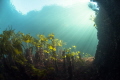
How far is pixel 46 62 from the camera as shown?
33.9 ft

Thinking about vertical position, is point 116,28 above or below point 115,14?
below

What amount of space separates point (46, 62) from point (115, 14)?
6.88m

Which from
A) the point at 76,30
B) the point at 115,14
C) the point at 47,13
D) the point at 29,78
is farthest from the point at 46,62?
the point at 47,13

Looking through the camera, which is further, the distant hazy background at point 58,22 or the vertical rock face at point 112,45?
the distant hazy background at point 58,22

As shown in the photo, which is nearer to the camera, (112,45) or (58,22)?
(112,45)

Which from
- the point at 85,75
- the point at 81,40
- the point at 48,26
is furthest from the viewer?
the point at 48,26

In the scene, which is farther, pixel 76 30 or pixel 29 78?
pixel 76 30

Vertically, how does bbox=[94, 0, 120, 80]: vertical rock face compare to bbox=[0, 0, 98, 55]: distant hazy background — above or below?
below

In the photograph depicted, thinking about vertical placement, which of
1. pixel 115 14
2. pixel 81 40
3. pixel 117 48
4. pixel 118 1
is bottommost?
pixel 117 48

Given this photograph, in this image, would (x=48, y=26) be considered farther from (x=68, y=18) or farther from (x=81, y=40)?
(x=81, y=40)

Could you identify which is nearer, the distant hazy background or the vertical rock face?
the vertical rock face

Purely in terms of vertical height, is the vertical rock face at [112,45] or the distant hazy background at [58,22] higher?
the distant hazy background at [58,22]

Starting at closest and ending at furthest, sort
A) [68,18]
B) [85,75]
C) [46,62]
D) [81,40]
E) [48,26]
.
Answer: [85,75], [46,62], [81,40], [48,26], [68,18]

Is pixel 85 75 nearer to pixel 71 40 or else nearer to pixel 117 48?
pixel 117 48
